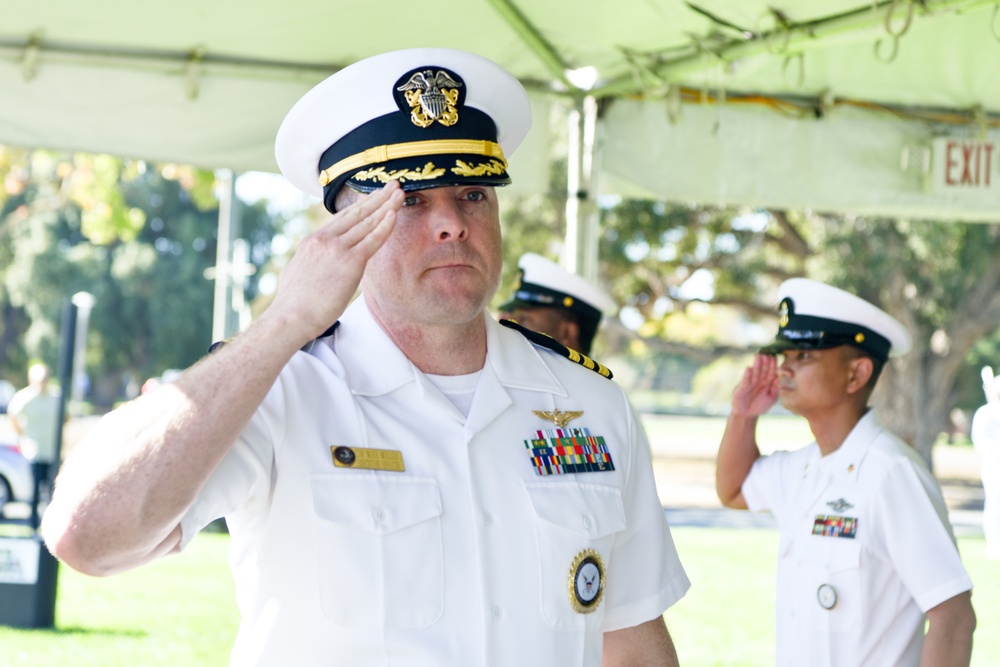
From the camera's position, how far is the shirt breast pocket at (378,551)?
1.76 m

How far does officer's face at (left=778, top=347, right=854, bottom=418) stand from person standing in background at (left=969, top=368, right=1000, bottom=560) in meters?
0.68

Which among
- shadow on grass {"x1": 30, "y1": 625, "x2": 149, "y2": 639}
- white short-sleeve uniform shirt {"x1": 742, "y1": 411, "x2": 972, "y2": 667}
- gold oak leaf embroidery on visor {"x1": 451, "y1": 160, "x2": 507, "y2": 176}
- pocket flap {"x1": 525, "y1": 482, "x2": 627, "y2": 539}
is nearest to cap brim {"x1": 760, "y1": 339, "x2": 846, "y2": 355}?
white short-sleeve uniform shirt {"x1": 742, "y1": 411, "x2": 972, "y2": 667}

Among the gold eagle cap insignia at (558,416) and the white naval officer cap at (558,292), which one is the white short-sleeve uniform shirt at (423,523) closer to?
the gold eagle cap insignia at (558,416)

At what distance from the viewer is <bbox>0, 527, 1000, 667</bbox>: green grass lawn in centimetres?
712

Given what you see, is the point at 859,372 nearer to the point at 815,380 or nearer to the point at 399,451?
the point at 815,380

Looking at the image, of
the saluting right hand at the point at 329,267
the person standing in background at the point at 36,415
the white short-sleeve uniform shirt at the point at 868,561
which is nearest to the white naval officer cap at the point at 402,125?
the saluting right hand at the point at 329,267

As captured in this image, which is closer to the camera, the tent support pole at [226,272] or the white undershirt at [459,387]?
the white undershirt at [459,387]

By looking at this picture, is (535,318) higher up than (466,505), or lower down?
higher up

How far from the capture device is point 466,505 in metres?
1.91

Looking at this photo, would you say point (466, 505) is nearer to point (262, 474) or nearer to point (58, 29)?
point (262, 474)

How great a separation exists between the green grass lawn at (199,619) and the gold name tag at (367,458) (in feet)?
18.2

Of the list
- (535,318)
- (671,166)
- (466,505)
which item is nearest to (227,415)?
(466,505)

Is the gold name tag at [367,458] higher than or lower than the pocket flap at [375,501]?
higher

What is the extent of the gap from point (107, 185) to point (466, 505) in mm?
12003
